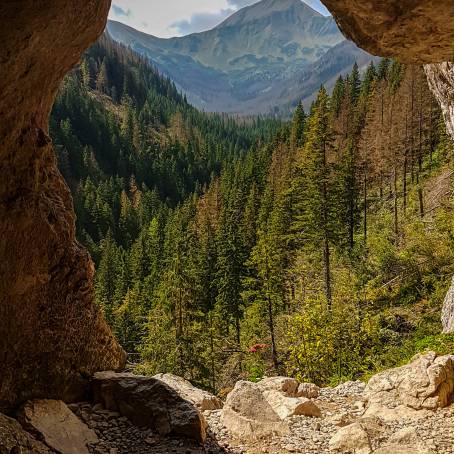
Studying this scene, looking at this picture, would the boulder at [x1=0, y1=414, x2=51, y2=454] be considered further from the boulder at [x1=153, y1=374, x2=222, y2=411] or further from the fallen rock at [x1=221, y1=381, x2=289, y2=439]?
the boulder at [x1=153, y1=374, x2=222, y2=411]

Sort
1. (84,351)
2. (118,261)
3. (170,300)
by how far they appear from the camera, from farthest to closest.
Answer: (118,261), (170,300), (84,351)

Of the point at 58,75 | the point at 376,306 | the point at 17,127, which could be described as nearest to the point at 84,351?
A: the point at 17,127

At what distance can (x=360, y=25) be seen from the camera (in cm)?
725

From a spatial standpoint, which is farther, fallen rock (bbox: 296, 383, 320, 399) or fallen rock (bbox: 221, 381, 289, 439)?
fallen rock (bbox: 296, 383, 320, 399)

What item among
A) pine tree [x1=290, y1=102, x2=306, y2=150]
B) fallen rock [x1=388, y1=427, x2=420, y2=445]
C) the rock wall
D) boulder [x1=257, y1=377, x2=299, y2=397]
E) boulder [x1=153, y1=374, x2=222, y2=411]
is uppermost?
pine tree [x1=290, y1=102, x2=306, y2=150]

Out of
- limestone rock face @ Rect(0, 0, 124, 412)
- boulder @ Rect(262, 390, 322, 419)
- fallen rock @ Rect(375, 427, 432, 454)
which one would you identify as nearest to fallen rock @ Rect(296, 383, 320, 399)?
boulder @ Rect(262, 390, 322, 419)

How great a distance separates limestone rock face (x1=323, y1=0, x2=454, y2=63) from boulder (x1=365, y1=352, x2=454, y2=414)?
688 centimetres

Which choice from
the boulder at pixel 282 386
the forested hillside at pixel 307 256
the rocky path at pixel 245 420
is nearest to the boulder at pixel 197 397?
the rocky path at pixel 245 420

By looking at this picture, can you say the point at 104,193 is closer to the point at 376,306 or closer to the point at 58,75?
the point at 376,306

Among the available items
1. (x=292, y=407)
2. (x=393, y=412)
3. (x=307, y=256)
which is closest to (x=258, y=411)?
(x=292, y=407)

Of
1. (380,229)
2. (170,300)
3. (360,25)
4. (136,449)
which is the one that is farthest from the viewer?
(380,229)

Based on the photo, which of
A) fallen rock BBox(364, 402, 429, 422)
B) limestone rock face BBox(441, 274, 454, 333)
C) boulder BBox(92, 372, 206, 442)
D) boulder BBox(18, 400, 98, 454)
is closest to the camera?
boulder BBox(18, 400, 98, 454)

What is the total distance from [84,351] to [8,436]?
3.67 m

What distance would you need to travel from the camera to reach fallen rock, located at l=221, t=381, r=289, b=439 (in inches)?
380
